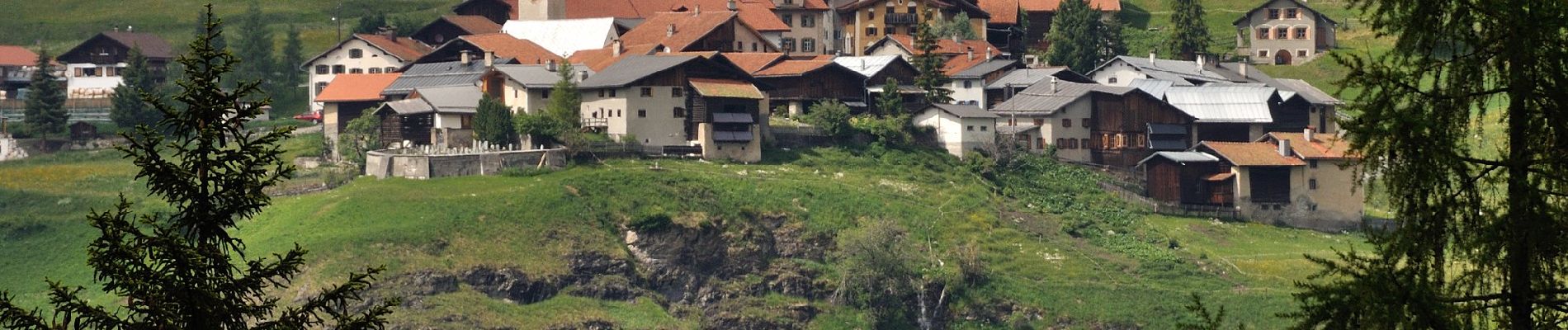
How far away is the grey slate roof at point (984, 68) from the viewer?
107625mm

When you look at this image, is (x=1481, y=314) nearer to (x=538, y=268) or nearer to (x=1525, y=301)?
(x=1525, y=301)

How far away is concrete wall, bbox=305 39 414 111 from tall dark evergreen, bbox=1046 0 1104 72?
113 feet

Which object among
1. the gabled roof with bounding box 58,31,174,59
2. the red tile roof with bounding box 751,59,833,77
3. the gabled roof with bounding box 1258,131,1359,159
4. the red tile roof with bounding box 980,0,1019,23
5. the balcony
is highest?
the red tile roof with bounding box 980,0,1019,23

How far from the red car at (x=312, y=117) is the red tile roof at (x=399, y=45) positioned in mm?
4623

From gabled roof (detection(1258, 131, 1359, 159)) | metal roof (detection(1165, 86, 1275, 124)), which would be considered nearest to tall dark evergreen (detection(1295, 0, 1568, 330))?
gabled roof (detection(1258, 131, 1359, 159))

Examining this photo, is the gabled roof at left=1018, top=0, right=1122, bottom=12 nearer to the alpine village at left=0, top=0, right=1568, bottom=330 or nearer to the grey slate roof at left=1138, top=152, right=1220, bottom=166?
the alpine village at left=0, top=0, right=1568, bottom=330

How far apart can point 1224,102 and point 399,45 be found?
135ft

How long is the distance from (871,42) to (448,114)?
32.6m

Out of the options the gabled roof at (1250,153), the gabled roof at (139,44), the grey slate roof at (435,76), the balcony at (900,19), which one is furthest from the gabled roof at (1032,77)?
the gabled roof at (139,44)

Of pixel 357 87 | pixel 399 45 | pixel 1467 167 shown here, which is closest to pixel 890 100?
pixel 357 87

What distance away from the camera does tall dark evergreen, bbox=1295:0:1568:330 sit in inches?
653

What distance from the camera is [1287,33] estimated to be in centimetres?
12750

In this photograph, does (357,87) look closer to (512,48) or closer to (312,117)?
(312,117)

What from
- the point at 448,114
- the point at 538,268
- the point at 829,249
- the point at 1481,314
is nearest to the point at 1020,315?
the point at 829,249
